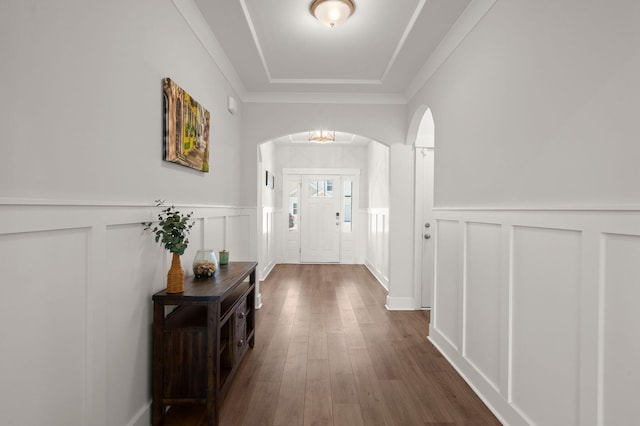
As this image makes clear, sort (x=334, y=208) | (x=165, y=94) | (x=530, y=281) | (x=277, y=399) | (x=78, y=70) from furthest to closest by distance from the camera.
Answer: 1. (x=334, y=208)
2. (x=277, y=399)
3. (x=165, y=94)
4. (x=530, y=281)
5. (x=78, y=70)

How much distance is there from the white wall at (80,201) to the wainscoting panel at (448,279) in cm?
205

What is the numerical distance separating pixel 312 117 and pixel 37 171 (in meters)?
3.33

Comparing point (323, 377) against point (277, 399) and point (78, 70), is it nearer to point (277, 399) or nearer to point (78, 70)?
point (277, 399)

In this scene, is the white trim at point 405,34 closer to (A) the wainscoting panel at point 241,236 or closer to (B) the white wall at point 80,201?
(B) the white wall at point 80,201

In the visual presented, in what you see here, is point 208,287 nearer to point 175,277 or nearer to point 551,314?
point 175,277

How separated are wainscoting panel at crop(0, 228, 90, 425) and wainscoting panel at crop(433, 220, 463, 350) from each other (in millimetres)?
2297

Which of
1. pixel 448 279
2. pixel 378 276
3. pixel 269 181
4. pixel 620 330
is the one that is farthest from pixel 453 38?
pixel 269 181

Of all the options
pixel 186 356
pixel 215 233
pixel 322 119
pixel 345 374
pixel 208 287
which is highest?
pixel 322 119

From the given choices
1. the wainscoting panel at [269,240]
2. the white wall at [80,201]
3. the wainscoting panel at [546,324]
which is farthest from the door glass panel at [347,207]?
the wainscoting panel at [546,324]

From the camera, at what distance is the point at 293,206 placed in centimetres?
740

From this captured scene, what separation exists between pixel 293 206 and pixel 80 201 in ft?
20.1

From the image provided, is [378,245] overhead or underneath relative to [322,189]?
underneath

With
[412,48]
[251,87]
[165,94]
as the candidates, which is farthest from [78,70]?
[251,87]

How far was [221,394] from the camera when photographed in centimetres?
207
